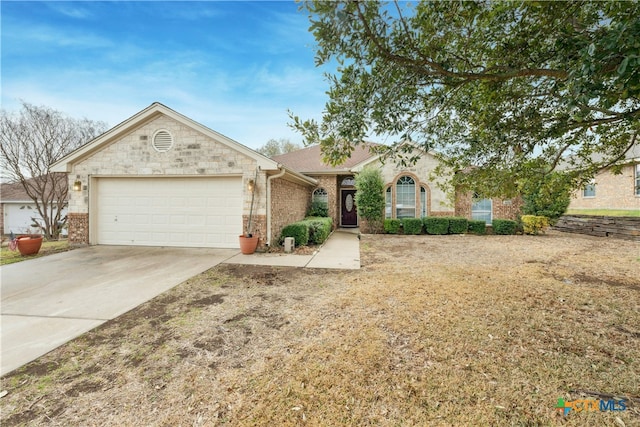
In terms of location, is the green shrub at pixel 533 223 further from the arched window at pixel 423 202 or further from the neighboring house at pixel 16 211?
the neighboring house at pixel 16 211

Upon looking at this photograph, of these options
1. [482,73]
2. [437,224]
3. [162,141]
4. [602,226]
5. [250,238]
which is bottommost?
[250,238]

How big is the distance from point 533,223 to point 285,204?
471 inches

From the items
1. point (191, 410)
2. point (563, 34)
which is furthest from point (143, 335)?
point (563, 34)

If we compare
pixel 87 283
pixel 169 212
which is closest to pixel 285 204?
pixel 169 212

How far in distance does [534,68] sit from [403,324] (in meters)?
3.61

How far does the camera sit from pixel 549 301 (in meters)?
4.52

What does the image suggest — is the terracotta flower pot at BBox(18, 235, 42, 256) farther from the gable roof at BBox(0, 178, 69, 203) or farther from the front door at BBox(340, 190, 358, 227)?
the gable roof at BBox(0, 178, 69, 203)

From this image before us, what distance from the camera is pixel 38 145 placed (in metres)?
11.7

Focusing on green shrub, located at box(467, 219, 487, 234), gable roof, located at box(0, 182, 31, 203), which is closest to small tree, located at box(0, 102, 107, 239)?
gable roof, located at box(0, 182, 31, 203)

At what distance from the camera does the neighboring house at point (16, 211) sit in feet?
57.5

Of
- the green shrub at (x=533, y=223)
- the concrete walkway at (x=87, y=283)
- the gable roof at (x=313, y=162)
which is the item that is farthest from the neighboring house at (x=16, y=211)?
the green shrub at (x=533, y=223)

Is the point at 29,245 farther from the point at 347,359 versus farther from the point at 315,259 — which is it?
the point at 347,359

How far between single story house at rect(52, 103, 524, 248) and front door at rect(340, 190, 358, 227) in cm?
711

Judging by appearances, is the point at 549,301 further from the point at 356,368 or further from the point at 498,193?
the point at 356,368
